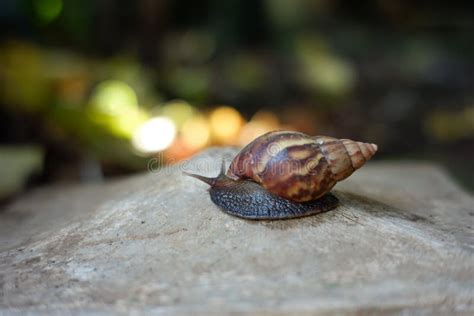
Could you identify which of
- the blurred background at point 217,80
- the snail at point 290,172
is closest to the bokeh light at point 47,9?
the blurred background at point 217,80

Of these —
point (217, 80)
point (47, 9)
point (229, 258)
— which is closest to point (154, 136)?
point (47, 9)

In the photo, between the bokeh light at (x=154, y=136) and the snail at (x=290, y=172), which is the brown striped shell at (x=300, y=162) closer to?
the snail at (x=290, y=172)

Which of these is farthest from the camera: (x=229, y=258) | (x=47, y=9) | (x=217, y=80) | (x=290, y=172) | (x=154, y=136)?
(x=217, y=80)

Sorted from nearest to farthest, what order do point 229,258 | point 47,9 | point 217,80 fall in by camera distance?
point 229,258 → point 47,9 → point 217,80

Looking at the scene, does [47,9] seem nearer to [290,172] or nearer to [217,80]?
[217,80]

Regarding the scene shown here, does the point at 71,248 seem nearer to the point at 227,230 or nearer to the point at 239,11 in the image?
the point at 227,230

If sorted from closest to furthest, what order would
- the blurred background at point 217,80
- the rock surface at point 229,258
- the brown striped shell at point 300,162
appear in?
the rock surface at point 229,258, the brown striped shell at point 300,162, the blurred background at point 217,80

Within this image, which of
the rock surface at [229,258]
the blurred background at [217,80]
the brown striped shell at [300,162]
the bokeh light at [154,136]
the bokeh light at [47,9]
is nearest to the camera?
the rock surface at [229,258]

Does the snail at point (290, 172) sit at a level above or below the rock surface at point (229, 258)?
above

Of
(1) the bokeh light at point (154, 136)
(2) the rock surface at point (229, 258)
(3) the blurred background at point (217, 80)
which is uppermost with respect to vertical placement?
(3) the blurred background at point (217, 80)
